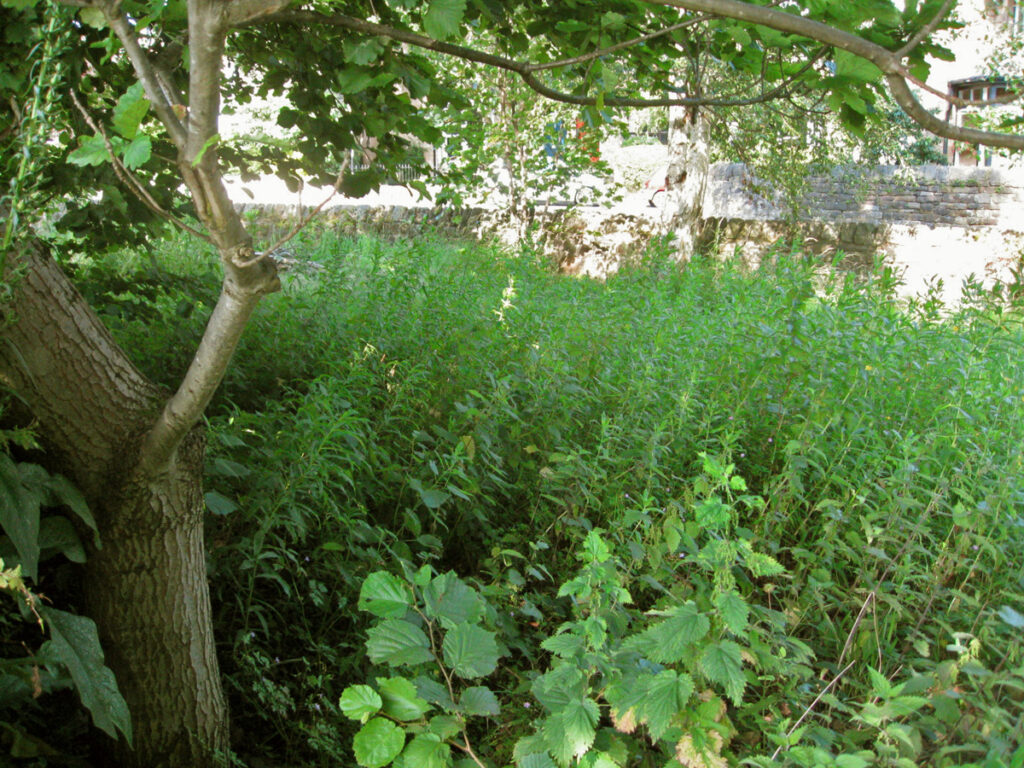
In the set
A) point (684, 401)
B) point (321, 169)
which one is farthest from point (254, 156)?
point (684, 401)

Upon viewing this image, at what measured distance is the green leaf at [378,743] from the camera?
4.81ft

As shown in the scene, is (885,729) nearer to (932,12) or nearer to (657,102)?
(932,12)

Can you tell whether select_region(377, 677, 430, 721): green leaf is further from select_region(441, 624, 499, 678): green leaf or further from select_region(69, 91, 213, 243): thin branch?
select_region(69, 91, 213, 243): thin branch

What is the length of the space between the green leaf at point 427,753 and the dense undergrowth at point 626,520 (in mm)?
19

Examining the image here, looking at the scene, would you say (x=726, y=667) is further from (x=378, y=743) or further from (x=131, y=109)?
(x=131, y=109)

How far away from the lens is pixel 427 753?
4.95ft

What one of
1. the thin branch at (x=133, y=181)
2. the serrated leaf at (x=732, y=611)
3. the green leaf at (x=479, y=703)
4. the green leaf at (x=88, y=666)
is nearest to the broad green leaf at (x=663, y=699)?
the serrated leaf at (x=732, y=611)

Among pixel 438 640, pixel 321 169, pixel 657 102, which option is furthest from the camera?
pixel 321 169

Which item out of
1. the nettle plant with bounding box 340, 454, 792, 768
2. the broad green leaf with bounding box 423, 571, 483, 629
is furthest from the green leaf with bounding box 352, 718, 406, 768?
the broad green leaf with bounding box 423, 571, 483, 629

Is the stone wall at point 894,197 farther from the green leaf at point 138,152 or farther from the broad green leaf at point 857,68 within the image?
the green leaf at point 138,152

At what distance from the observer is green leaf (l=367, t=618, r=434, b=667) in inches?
62.0

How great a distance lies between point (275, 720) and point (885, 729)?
5.19ft

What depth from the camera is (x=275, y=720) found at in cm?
223

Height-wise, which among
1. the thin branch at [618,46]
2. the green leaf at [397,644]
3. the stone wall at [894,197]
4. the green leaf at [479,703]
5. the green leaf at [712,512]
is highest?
the stone wall at [894,197]
